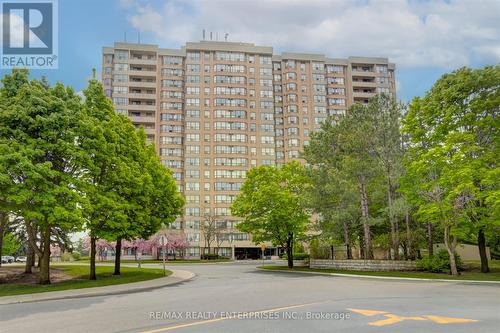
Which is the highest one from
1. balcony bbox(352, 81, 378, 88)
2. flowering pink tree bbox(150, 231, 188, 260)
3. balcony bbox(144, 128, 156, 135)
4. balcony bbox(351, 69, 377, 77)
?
balcony bbox(351, 69, 377, 77)

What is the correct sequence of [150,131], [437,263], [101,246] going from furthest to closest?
[150,131] < [101,246] < [437,263]

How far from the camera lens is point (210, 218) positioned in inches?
3698

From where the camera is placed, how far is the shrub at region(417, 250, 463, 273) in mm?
29344

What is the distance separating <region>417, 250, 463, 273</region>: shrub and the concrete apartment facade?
222ft

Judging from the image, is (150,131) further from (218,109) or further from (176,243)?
(176,243)

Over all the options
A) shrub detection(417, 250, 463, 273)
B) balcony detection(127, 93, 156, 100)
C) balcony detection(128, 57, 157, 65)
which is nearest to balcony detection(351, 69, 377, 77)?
balcony detection(128, 57, 157, 65)

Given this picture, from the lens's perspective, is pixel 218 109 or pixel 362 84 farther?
pixel 362 84

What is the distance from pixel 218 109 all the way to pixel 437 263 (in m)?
78.5

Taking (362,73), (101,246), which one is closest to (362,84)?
(362,73)

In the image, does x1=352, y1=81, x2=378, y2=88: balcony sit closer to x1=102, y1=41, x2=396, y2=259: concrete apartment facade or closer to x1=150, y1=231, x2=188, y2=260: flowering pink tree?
x1=102, y1=41, x2=396, y2=259: concrete apartment facade

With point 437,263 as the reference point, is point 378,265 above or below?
below

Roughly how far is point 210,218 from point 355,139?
63759 mm

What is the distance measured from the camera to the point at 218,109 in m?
102

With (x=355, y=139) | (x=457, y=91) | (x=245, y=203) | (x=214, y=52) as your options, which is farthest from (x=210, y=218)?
(x=457, y=91)
